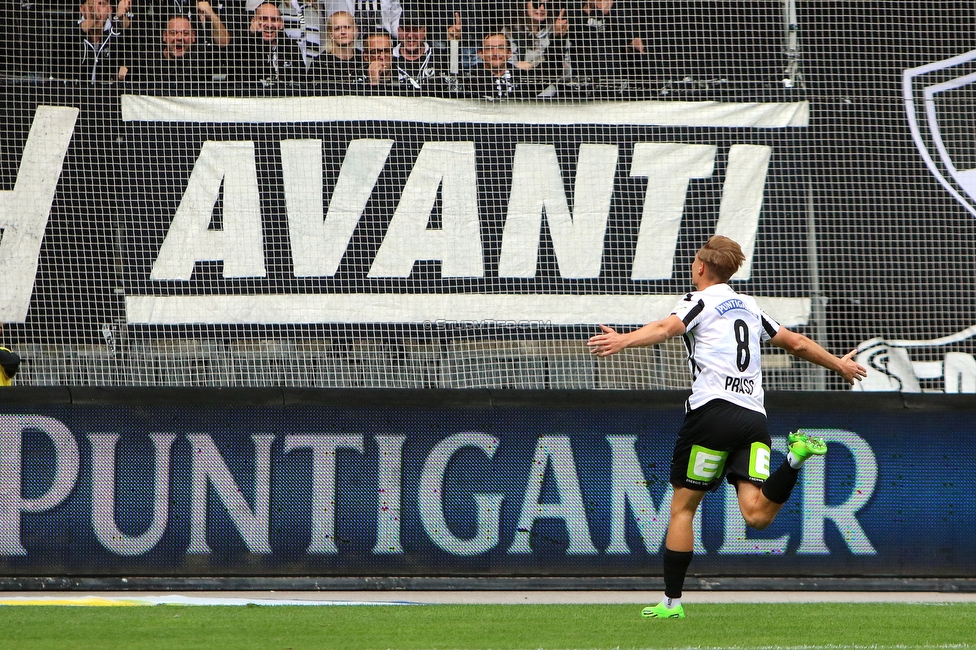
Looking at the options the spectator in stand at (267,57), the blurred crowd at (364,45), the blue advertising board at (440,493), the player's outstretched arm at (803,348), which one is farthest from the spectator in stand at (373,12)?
the player's outstretched arm at (803,348)

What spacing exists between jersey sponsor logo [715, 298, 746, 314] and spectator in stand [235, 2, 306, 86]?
406 cm

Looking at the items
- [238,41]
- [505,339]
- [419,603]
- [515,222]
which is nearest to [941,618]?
[419,603]

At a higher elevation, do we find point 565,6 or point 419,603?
point 565,6

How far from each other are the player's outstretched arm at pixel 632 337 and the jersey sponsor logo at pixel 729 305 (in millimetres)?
266

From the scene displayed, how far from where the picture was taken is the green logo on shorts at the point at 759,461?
5.29 metres

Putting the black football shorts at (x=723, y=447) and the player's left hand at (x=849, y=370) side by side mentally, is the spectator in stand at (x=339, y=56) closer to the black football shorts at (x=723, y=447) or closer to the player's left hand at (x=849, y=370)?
the black football shorts at (x=723, y=447)

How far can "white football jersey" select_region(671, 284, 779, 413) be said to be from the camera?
5.37m

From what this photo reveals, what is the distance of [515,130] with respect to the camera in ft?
27.2

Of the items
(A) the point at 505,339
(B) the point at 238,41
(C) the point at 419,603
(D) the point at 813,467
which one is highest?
(B) the point at 238,41

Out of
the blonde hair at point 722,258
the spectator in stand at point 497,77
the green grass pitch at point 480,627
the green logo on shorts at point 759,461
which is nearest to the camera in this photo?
the green grass pitch at point 480,627

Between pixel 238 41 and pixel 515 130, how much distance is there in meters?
2.02

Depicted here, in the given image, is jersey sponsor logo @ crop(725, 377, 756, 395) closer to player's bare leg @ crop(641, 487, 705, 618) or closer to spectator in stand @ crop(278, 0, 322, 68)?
player's bare leg @ crop(641, 487, 705, 618)

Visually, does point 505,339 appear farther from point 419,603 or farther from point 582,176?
point 419,603

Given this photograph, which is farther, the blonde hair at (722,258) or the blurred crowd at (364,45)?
the blurred crowd at (364,45)
